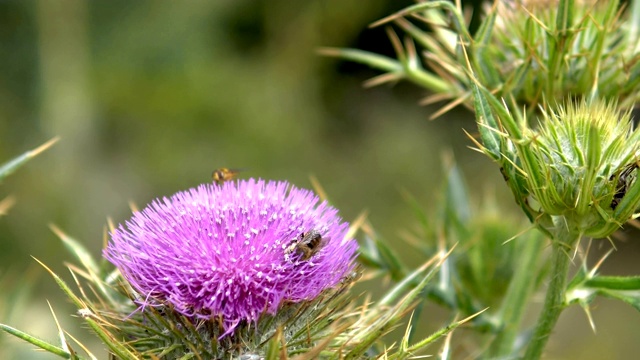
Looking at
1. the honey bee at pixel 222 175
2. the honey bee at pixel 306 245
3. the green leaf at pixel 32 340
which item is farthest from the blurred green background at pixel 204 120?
the honey bee at pixel 306 245

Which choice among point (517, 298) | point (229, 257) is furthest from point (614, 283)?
point (229, 257)

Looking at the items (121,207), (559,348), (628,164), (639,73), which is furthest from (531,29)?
(121,207)

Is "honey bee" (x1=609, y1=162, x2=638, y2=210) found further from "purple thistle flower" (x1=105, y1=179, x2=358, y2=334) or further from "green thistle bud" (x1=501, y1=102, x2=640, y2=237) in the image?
"purple thistle flower" (x1=105, y1=179, x2=358, y2=334)

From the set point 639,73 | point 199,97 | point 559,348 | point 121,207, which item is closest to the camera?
point 639,73

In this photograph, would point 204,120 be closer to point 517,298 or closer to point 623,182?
point 517,298

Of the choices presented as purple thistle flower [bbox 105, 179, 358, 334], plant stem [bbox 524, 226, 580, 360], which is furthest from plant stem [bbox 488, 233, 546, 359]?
purple thistle flower [bbox 105, 179, 358, 334]

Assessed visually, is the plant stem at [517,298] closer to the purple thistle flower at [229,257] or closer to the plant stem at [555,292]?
the plant stem at [555,292]

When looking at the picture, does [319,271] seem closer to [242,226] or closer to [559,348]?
[242,226]
